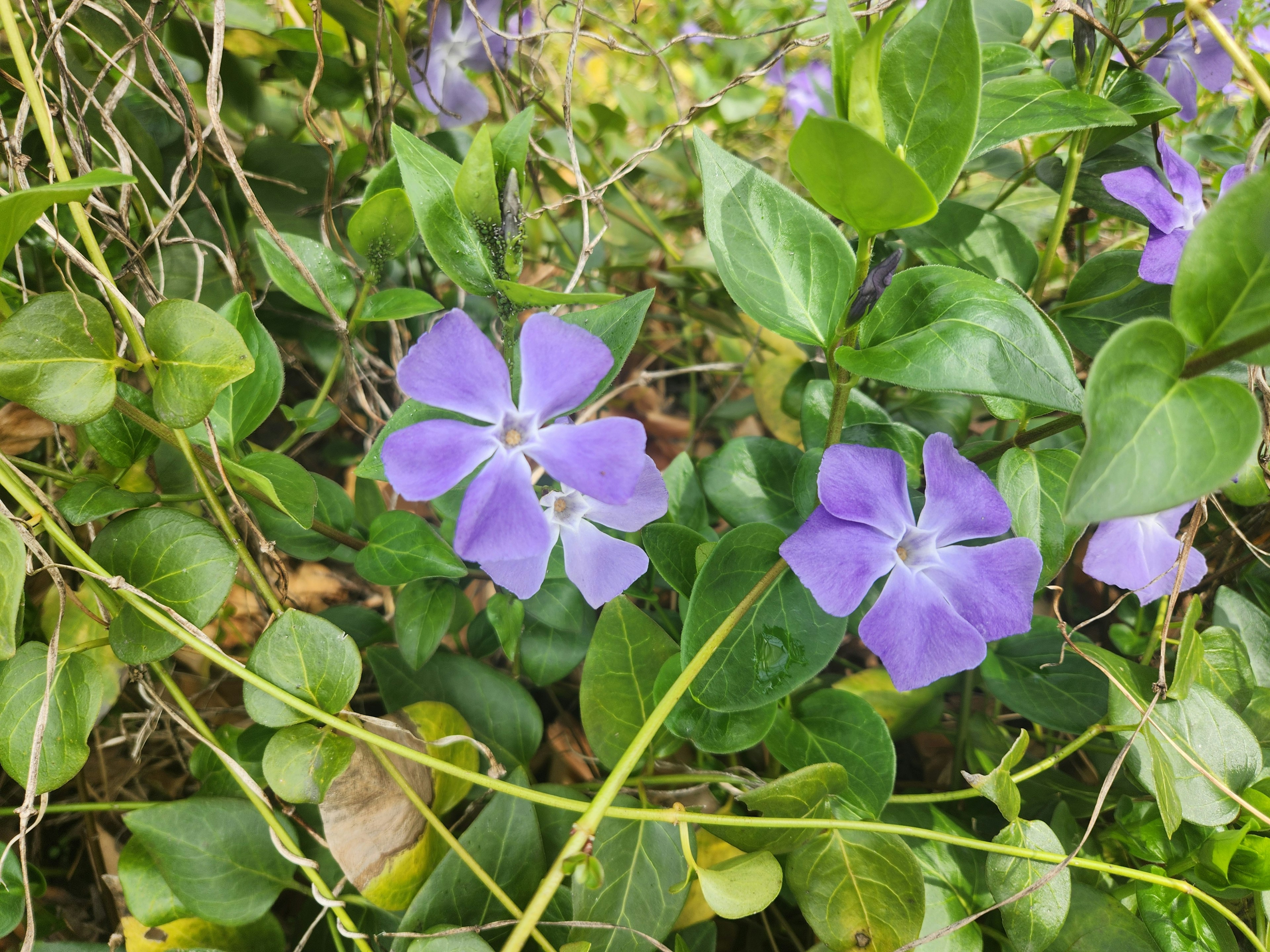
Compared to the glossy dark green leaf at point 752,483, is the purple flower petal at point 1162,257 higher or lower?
higher

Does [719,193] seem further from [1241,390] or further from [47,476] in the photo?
[47,476]

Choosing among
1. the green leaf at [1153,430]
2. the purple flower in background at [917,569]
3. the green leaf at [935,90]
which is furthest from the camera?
the purple flower in background at [917,569]

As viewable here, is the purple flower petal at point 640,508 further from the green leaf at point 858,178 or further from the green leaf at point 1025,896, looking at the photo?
the green leaf at point 1025,896

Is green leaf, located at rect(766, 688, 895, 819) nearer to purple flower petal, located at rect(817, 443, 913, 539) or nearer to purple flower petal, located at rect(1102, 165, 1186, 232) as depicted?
purple flower petal, located at rect(817, 443, 913, 539)

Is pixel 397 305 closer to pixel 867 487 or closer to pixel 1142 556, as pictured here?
pixel 867 487

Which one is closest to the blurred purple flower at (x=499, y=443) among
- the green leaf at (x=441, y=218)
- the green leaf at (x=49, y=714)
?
the green leaf at (x=441, y=218)

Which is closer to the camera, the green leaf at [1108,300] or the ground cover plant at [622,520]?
the ground cover plant at [622,520]

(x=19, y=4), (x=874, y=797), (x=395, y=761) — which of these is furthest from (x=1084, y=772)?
(x=19, y=4)
